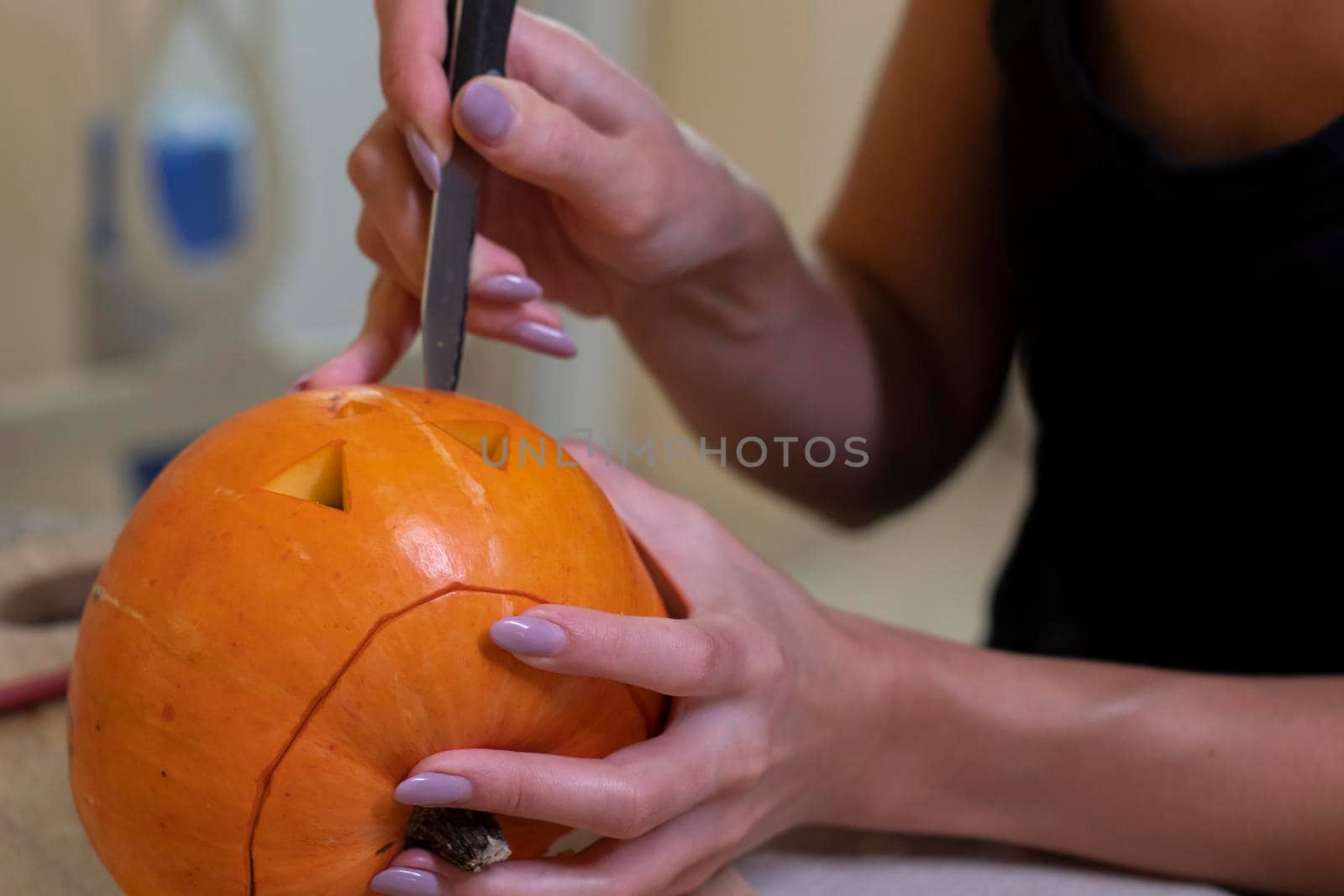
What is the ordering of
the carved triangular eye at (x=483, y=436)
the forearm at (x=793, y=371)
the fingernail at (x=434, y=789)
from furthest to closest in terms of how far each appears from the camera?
the forearm at (x=793, y=371), the carved triangular eye at (x=483, y=436), the fingernail at (x=434, y=789)

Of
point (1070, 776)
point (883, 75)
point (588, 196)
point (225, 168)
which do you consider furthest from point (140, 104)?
point (1070, 776)

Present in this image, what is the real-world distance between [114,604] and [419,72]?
32 centimetres

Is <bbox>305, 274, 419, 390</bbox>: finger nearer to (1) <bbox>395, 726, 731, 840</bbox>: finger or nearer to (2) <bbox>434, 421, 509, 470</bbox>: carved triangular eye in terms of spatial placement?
(2) <bbox>434, 421, 509, 470</bbox>: carved triangular eye

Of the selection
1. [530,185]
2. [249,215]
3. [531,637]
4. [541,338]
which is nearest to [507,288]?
[541,338]

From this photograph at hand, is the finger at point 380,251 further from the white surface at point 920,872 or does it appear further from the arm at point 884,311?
the white surface at point 920,872

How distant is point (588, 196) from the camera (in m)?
0.73

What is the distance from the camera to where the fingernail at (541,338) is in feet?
2.44

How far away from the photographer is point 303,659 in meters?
0.50

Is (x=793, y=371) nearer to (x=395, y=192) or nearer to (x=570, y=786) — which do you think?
(x=395, y=192)

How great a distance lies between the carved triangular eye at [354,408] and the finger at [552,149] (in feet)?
0.52

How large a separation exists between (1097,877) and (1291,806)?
0.37 ft

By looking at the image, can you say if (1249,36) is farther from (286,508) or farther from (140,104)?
(140,104)

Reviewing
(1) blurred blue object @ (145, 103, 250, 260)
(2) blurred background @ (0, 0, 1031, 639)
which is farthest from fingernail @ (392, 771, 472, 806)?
(1) blurred blue object @ (145, 103, 250, 260)

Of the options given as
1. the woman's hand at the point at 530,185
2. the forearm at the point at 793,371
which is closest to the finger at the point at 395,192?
the woman's hand at the point at 530,185
